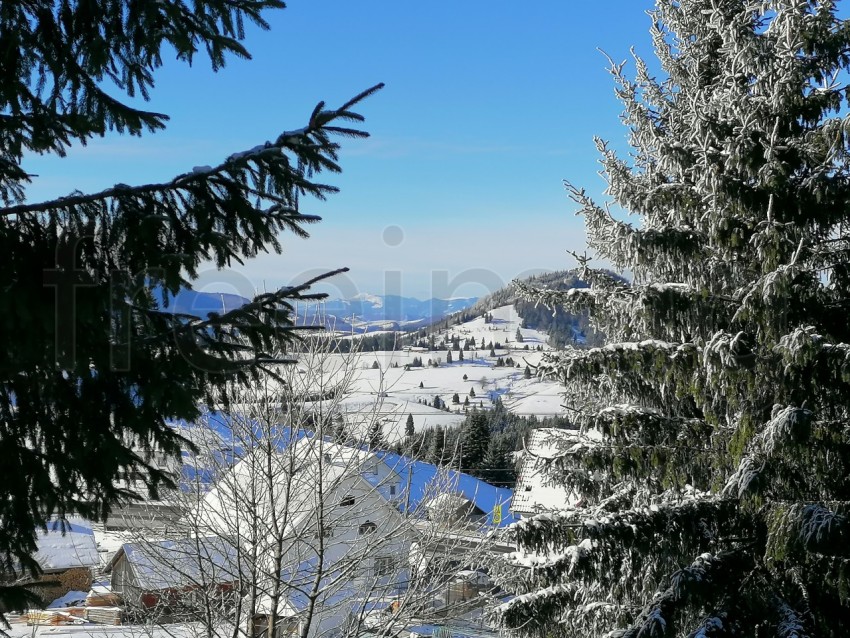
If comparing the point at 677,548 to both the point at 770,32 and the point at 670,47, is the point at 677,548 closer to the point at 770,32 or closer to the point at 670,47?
the point at 770,32

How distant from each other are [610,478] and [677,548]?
1434 millimetres

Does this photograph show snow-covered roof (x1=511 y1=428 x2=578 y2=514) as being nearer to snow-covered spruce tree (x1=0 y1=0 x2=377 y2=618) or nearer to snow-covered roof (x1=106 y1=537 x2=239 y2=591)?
snow-covered roof (x1=106 y1=537 x2=239 y2=591)

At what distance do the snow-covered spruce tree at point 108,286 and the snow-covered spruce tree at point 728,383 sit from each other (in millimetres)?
4241

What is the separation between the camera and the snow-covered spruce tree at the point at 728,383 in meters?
5.19

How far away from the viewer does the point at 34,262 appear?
195 centimetres

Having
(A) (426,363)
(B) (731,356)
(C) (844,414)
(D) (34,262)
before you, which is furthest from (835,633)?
(A) (426,363)

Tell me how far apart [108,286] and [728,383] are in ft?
16.9

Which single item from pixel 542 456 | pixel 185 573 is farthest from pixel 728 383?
pixel 185 573

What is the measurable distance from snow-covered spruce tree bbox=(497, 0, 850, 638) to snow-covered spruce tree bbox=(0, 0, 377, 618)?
424 centimetres

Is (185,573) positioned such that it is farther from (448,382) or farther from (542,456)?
(448,382)

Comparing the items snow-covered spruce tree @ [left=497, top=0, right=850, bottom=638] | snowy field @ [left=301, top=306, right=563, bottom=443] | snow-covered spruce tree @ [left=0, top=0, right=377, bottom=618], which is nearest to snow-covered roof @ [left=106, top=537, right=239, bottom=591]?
snowy field @ [left=301, top=306, right=563, bottom=443]

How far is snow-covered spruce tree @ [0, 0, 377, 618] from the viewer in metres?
1.94

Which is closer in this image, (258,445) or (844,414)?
(844,414)

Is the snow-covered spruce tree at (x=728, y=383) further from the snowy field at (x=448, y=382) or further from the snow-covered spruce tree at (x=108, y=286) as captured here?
the snow-covered spruce tree at (x=108, y=286)
